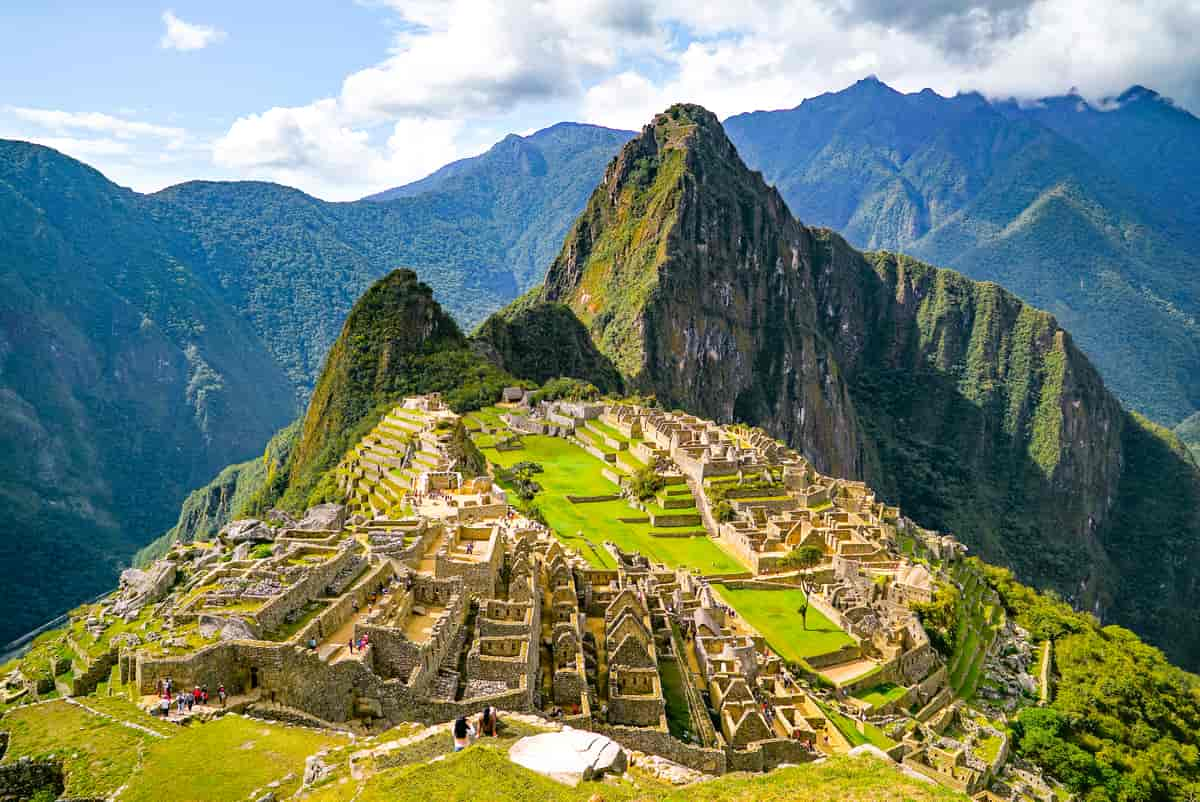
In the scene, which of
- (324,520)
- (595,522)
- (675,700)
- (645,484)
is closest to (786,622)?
(595,522)

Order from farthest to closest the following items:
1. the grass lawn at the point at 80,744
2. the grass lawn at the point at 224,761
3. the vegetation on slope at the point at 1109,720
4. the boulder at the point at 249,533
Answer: the vegetation on slope at the point at 1109,720, the boulder at the point at 249,533, the grass lawn at the point at 80,744, the grass lawn at the point at 224,761

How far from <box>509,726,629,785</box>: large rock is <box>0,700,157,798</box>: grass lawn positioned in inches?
266

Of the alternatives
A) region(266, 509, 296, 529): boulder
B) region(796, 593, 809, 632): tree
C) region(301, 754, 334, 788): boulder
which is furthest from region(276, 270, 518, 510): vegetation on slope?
region(301, 754, 334, 788): boulder

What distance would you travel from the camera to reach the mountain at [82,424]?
319 feet

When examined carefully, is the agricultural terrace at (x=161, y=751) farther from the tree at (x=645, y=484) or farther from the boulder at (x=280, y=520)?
the tree at (x=645, y=484)

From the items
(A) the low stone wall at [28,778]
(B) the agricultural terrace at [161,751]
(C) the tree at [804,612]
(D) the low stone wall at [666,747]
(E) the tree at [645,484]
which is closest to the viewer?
(B) the agricultural terrace at [161,751]

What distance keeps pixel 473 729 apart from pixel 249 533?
21.3 metres

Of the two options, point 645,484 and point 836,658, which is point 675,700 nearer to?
point 836,658

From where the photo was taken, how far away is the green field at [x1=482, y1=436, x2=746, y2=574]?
48.3m

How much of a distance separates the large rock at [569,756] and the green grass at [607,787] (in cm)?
26

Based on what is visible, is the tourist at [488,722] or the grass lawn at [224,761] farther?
the tourist at [488,722]

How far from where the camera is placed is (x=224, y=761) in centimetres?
1484

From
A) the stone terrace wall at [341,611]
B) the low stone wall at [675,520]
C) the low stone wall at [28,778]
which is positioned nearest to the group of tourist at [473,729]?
the stone terrace wall at [341,611]

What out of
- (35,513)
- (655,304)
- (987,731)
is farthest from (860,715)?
(655,304)
